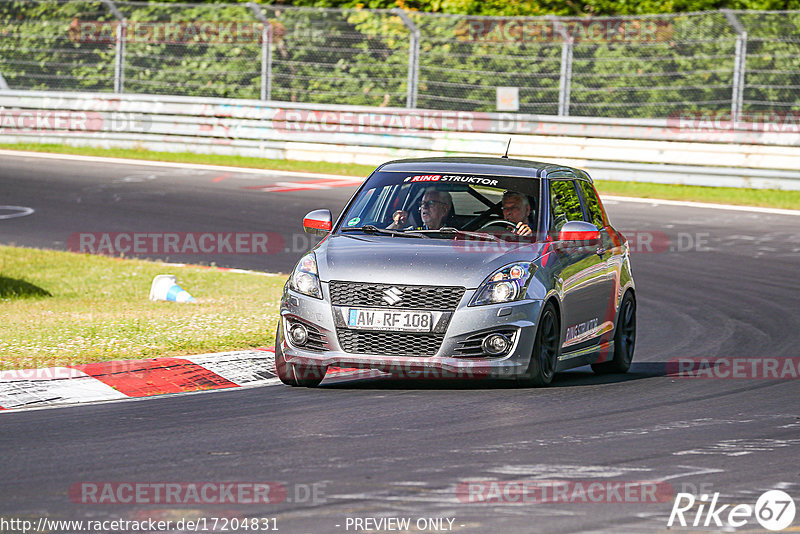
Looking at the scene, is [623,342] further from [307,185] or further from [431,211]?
[307,185]

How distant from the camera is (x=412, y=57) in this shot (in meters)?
26.2

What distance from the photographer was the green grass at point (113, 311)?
10.3 m

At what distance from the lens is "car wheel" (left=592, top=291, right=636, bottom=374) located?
10883 millimetres

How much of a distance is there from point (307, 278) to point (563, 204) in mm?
2287

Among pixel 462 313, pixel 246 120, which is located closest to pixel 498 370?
pixel 462 313

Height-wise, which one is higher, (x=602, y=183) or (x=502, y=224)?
(x=502, y=224)

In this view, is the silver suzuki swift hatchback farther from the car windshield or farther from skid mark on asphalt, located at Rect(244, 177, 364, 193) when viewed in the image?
skid mark on asphalt, located at Rect(244, 177, 364, 193)

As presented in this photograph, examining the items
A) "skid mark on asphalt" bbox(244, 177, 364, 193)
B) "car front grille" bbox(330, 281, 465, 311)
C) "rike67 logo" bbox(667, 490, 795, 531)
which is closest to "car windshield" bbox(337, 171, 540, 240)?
"car front grille" bbox(330, 281, 465, 311)

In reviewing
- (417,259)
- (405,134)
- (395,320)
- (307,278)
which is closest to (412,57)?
(405,134)

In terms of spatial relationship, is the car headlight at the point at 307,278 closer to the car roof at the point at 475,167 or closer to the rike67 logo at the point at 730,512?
the car roof at the point at 475,167

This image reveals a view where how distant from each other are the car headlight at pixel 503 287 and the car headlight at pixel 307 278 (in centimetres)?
106

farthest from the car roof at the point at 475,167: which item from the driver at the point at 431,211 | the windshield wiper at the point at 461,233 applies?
the windshield wiper at the point at 461,233

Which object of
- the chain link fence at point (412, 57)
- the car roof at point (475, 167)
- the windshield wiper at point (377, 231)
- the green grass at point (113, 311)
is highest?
the chain link fence at point (412, 57)

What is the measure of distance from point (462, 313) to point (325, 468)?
2.44 metres
